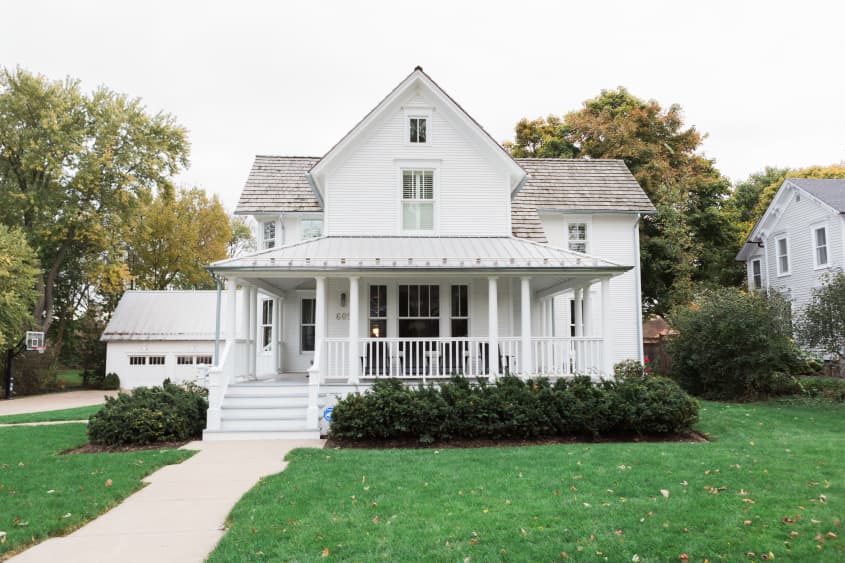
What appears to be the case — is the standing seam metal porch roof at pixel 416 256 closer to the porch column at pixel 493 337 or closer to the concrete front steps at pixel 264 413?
the porch column at pixel 493 337

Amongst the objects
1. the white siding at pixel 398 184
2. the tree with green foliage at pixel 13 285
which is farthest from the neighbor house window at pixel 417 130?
the tree with green foliage at pixel 13 285

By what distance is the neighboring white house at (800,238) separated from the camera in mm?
22656

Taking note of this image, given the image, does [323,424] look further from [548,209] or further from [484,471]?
[548,209]

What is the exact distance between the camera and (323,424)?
39.1 ft

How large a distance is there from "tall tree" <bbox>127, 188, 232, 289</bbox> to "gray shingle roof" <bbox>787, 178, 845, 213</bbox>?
35150 millimetres

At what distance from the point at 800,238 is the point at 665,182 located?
648 cm

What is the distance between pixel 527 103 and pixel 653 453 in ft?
102

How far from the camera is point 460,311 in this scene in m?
14.8

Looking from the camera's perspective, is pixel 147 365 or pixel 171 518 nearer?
pixel 171 518

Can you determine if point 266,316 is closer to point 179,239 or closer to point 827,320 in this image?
point 827,320

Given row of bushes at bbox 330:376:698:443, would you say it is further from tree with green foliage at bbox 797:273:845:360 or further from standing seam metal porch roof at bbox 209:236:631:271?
tree with green foliage at bbox 797:273:845:360

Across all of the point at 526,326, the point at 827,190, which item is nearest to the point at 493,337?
the point at 526,326

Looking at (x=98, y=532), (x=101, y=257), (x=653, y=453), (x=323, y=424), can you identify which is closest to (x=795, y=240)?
(x=653, y=453)

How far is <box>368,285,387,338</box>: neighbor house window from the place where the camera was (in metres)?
14.6
